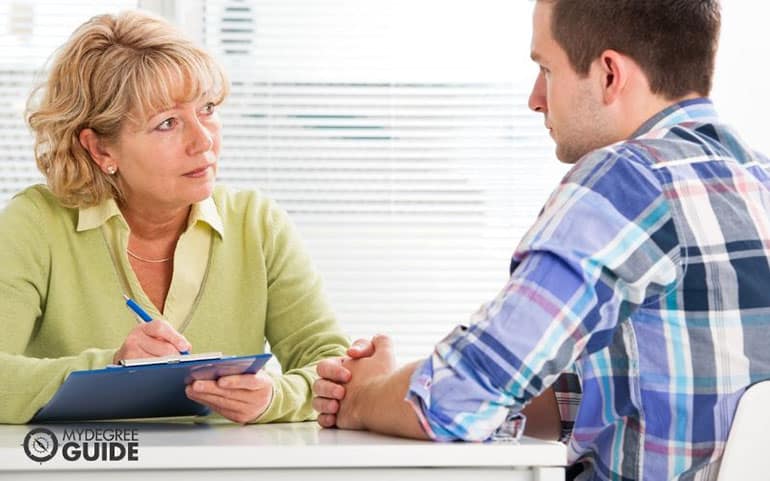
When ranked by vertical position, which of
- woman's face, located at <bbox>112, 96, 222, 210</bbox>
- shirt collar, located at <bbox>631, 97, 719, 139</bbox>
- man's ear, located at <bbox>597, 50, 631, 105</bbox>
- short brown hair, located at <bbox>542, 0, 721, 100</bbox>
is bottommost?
woman's face, located at <bbox>112, 96, 222, 210</bbox>

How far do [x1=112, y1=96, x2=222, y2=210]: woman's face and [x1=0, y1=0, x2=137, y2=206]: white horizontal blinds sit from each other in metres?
1.66

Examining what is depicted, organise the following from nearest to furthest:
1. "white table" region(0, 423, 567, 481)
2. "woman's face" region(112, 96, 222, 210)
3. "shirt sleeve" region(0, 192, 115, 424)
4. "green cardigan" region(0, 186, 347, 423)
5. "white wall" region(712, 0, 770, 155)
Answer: "white table" region(0, 423, 567, 481) < "shirt sleeve" region(0, 192, 115, 424) < "green cardigan" region(0, 186, 347, 423) < "woman's face" region(112, 96, 222, 210) < "white wall" region(712, 0, 770, 155)

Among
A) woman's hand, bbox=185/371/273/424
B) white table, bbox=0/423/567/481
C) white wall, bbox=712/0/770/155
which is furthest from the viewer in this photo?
white wall, bbox=712/0/770/155

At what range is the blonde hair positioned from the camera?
6.43ft

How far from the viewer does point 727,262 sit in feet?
3.96

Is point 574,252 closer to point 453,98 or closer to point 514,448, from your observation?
point 514,448

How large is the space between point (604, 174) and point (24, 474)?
0.72 m

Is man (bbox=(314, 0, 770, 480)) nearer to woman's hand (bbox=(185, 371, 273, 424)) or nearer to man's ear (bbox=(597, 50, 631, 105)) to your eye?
man's ear (bbox=(597, 50, 631, 105))

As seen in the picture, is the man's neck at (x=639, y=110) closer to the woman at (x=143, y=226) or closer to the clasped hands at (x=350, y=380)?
the clasped hands at (x=350, y=380)

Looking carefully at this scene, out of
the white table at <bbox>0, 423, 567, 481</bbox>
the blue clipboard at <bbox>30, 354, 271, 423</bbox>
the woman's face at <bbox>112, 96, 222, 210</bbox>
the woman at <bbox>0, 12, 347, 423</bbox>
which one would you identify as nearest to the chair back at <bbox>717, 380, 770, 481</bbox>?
the white table at <bbox>0, 423, 567, 481</bbox>

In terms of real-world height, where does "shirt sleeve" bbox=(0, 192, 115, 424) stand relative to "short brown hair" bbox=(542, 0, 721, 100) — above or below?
below

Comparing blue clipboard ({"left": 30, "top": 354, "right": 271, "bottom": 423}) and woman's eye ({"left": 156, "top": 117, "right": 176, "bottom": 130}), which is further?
woman's eye ({"left": 156, "top": 117, "right": 176, "bottom": 130})

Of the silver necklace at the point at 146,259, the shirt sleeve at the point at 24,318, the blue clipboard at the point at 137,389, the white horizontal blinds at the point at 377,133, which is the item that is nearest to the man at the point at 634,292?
the blue clipboard at the point at 137,389

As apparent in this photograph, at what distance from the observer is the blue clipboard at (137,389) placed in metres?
1.32
